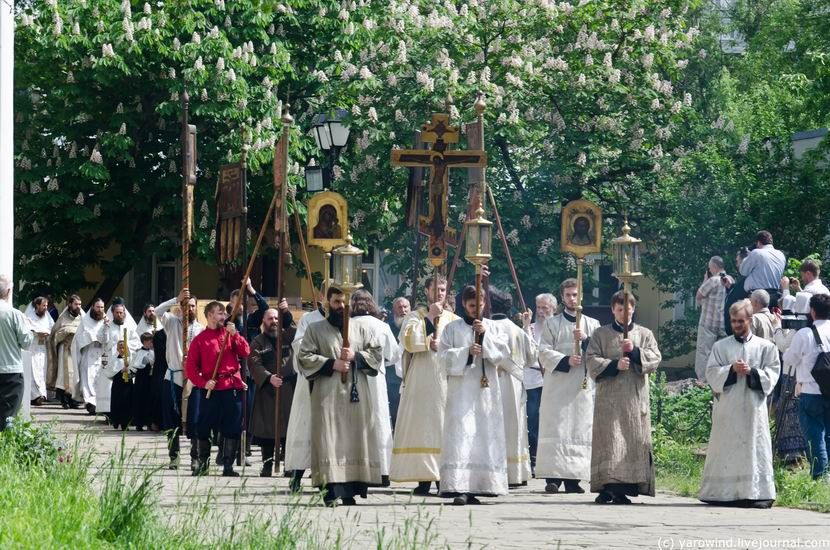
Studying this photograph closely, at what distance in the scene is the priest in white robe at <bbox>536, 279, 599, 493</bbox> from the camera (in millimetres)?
16172

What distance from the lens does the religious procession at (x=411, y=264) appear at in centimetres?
1450

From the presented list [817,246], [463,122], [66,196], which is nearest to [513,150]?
[463,122]

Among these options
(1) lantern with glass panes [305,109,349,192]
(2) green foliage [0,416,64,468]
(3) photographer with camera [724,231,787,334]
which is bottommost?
(2) green foliage [0,416,64,468]

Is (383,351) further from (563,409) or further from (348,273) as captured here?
(563,409)

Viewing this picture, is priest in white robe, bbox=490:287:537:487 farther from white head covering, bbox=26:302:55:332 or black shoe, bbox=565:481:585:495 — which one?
white head covering, bbox=26:302:55:332

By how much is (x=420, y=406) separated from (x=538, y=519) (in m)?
2.76

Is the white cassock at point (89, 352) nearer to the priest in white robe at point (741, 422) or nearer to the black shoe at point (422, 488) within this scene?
the black shoe at point (422, 488)

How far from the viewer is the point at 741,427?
14523 millimetres

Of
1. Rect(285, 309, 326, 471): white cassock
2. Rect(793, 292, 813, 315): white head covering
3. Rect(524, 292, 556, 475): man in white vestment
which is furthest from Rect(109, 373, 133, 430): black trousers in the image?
Rect(793, 292, 813, 315): white head covering

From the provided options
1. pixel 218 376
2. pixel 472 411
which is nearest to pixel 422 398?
pixel 472 411

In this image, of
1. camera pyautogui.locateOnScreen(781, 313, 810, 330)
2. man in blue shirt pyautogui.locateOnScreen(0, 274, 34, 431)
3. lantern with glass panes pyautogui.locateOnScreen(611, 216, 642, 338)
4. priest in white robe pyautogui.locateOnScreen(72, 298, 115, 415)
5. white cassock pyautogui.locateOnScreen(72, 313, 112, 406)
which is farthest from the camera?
white cassock pyautogui.locateOnScreen(72, 313, 112, 406)

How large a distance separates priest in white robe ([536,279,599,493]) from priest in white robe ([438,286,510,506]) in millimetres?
1412

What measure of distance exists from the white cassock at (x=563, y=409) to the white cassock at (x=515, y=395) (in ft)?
1.20

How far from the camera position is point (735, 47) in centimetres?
4622
